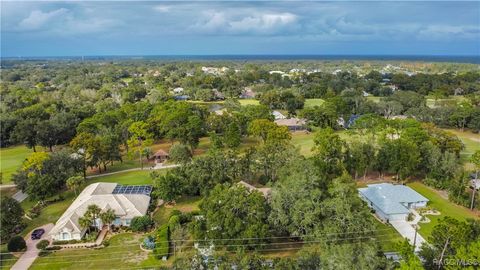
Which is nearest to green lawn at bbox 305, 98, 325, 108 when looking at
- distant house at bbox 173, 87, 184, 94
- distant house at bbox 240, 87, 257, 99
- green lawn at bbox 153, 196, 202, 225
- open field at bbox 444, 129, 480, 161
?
distant house at bbox 240, 87, 257, 99

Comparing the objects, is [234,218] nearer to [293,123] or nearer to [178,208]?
[178,208]

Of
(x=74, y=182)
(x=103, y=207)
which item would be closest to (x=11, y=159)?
(x=74, y=182)

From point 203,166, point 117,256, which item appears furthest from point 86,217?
point 203,166

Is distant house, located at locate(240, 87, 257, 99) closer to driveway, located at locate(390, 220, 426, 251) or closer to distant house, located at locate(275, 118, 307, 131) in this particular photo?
distant house, located at locate(275, 118, 307, 131)

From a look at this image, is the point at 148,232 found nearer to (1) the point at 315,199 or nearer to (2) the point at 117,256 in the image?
(2) the point at 117,256

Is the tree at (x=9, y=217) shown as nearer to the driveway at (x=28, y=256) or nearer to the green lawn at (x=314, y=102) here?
the driveway at (x=28, y=256)
